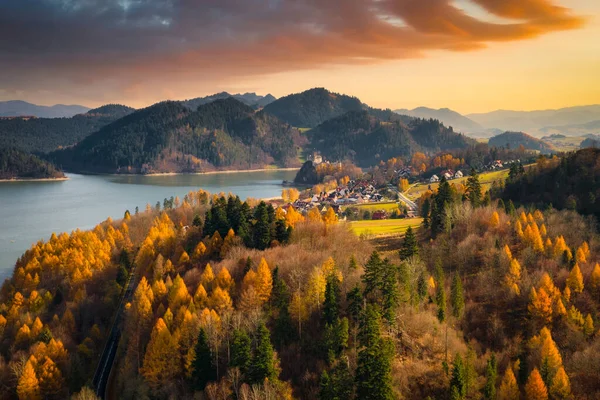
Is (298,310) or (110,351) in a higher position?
(298,310)

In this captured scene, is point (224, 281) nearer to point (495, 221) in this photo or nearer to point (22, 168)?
point (495, 221)

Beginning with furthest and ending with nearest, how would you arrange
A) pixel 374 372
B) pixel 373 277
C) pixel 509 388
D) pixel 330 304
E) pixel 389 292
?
pixel 373 277 < pixel 330 304 < pixel 389 292 < pixel 509 388 < pixel 374 372

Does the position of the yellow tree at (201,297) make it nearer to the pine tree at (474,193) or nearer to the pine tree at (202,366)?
the pine tree at (202,366)

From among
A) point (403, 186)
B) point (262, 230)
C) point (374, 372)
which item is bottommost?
point (374, 372)

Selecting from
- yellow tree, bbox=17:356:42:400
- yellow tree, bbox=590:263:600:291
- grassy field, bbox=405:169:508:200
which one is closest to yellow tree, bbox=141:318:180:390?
yellow tree, bbox=17:356:42:400

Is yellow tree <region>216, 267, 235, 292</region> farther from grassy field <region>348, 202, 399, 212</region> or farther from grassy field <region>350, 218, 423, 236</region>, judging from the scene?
grassy field <region>348, 202, 399, 212</region>

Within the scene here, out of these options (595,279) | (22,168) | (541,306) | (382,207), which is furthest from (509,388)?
(22,168)
